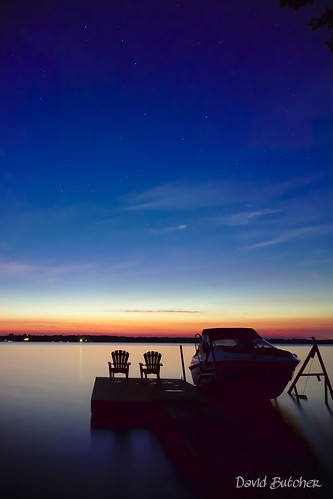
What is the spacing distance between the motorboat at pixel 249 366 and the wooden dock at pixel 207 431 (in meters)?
0.89

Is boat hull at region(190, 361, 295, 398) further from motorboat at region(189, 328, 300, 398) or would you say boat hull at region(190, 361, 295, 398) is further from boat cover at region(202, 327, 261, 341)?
boat cover at region(202, 327, 261, 341)

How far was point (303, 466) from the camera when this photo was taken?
856 centimetres

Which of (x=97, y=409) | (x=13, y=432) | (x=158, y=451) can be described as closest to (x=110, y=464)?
(x=158, y=451)

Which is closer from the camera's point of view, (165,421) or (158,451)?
(158,451)

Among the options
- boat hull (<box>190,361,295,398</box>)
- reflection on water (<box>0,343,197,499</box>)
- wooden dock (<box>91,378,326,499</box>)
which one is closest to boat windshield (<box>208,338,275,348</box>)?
boat hull (<box>190,361,295,398</box>)

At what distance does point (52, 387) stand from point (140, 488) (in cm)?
1823

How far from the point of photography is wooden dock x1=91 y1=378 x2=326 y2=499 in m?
5.99

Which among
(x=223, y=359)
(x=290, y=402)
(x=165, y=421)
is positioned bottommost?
(x=290, y=402)

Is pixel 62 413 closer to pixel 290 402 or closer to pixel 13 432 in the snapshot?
pixel 13 432

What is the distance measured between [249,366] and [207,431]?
6.69 meters

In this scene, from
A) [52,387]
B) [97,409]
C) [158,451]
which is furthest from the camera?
[52,387]

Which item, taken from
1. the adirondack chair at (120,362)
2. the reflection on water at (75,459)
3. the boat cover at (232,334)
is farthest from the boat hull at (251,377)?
the reflection on water at (75,459)
